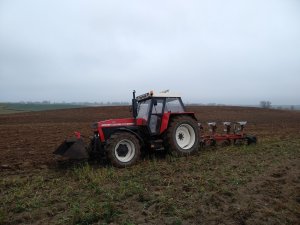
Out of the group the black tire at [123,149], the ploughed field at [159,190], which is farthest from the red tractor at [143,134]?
the ploughed field at [159,190]

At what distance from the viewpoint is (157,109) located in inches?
369

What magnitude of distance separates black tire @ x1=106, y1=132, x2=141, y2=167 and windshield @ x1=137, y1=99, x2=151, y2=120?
3.44 ft

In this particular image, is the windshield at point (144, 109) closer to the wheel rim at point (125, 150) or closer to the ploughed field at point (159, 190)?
the wheel rim at point (125, 150)

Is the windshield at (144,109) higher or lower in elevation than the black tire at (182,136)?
higher

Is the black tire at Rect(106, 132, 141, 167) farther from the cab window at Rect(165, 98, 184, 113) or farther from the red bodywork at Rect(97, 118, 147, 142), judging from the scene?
the cab window at Rect(165, 98, 184, 113)

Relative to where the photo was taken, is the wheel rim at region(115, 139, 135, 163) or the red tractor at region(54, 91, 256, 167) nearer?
the red tractor at region(54, 91, 256, 167)

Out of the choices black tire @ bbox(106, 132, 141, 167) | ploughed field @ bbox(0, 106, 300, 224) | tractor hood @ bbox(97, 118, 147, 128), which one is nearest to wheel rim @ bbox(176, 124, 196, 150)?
ploughed field @ bbox(0, 106, 300, 224)

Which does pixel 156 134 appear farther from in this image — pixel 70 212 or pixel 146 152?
pixel 70 212

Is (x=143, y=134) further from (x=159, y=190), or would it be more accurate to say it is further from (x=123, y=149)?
(x=159, y=190)

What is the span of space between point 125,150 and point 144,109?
166 cm

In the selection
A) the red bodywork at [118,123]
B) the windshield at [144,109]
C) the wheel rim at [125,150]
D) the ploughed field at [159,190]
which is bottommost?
the ploughed field at [159,190]

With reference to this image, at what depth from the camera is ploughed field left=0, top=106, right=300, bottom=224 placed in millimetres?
4953

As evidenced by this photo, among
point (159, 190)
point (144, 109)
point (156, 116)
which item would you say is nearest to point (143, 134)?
point (156, 116)

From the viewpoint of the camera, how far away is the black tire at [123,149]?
818 cm
